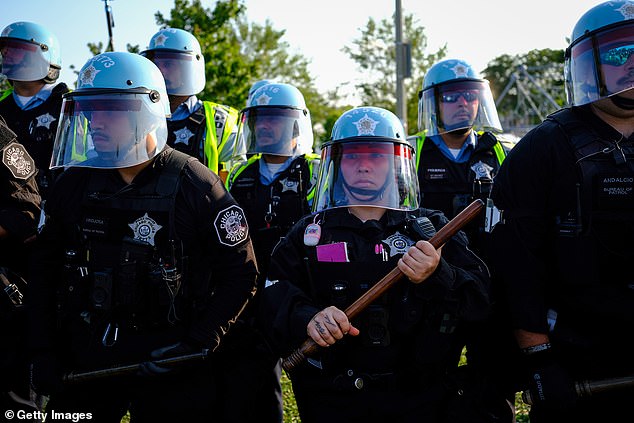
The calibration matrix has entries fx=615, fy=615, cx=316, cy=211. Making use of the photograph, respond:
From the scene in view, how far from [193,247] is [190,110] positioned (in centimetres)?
252

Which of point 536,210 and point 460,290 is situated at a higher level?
point 536,210

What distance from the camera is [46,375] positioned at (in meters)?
2.89

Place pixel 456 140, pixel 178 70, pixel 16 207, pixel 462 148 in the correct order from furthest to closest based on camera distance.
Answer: pixel 178 70, pixel 456 140, pixel 462 148, pixel 16 207

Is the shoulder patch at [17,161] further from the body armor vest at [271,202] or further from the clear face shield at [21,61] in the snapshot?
the clear face shield at [21,61]

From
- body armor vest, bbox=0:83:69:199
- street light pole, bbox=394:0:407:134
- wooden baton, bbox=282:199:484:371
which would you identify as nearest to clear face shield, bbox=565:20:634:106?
wooden baton, bbox=282:199:484:371

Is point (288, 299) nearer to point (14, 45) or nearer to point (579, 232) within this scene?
point (579, 232)

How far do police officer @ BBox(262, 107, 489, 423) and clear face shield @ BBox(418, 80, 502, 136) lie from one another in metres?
2.24

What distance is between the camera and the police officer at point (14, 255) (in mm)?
3592

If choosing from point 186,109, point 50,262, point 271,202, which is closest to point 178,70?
point 186,109

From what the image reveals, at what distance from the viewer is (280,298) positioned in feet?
8.84

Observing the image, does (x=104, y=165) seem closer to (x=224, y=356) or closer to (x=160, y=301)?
(x=160, y=301)

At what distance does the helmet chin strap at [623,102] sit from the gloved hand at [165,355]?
2126mm

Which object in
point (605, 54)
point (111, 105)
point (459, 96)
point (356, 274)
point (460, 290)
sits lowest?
point (460, 290)

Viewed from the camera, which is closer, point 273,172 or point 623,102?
point 623,102
